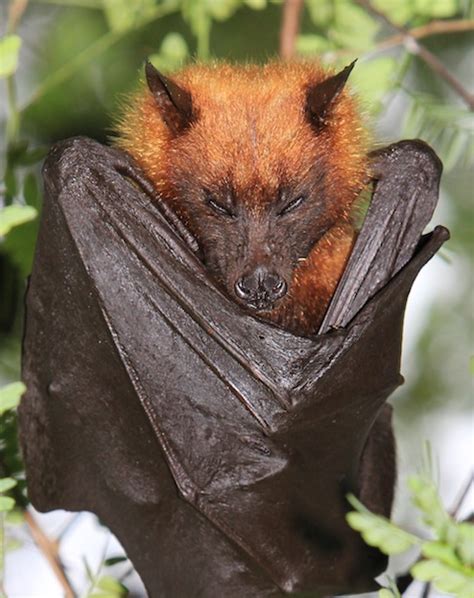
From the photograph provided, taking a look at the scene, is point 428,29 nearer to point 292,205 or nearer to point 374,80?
point 374,80

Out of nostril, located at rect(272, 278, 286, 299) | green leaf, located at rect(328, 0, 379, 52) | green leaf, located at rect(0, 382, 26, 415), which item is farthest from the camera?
green leaf, located at rect(328, 0, 379, 52)

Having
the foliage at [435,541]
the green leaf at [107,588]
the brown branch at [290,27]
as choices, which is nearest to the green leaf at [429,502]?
the foliage at [435,541]

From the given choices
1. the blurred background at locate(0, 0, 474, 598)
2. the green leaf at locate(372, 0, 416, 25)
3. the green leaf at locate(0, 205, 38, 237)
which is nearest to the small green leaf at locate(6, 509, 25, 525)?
the blurred background at locate(0, 0, 474, 598)

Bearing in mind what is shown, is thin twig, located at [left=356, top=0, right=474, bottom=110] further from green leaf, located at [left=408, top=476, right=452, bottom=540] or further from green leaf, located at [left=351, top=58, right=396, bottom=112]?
green leaf, located at [left=408, top=476, right=452, bottom=540]

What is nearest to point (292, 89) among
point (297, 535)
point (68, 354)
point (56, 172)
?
point (56, 172)

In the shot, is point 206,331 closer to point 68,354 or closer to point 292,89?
point 68,354

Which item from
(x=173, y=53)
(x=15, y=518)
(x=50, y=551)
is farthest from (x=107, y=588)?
(x=173, y=53)
